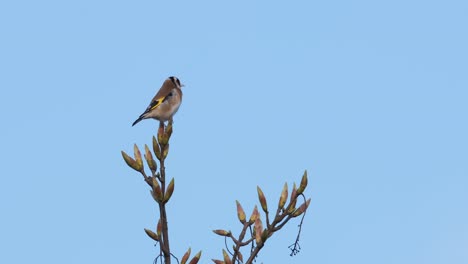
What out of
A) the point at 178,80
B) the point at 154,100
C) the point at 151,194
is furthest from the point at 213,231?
the point at 178,80

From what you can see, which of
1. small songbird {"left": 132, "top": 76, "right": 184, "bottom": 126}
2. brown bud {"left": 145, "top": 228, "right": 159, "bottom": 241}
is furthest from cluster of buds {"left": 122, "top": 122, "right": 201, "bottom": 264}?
small songbird {"left": 132, "top": 76, "right": 184, "bottom": 126}

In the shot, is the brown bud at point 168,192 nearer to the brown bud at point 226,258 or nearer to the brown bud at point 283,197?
the brown bud at point 226,258

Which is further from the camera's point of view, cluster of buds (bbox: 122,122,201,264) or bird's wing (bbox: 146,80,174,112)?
bird's wing (bbox: 146,80,174,112)

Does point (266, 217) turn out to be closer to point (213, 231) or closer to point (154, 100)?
point (213, 231)

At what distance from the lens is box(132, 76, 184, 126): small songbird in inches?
790

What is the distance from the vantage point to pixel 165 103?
798 inches

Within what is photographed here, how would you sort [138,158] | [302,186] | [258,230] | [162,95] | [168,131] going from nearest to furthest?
[258,230], [302,186], [138,158], [168,131], [162,95]

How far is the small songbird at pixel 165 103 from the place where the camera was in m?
20.1

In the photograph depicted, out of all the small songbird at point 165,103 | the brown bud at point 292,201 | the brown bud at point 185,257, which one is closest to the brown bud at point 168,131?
the brown bud at point 185,257

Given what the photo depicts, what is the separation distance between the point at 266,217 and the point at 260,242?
1.55 ft

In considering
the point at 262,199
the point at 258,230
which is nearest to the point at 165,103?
the point at 262,199

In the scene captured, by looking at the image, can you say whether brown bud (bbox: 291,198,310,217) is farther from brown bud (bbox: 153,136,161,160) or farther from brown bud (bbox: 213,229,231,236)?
brown bud (bbox: 153,136,161,160)

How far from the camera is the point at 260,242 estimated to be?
22.1 ft

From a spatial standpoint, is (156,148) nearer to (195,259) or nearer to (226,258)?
(195,259)
